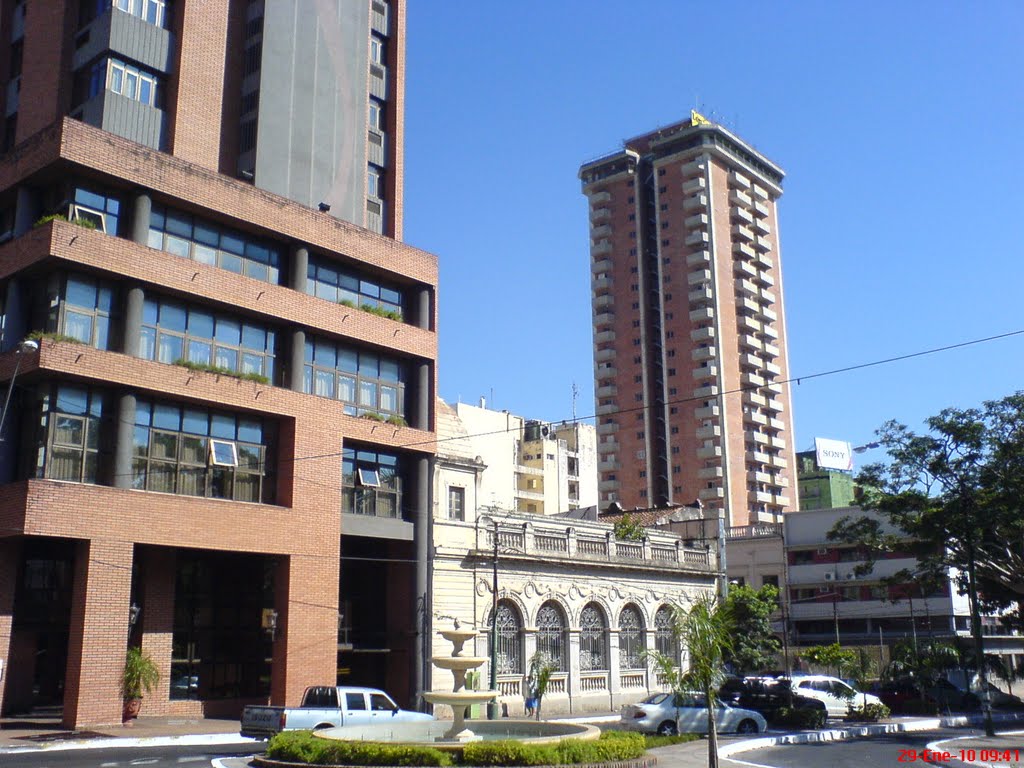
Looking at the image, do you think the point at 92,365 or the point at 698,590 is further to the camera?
the point at 698,590

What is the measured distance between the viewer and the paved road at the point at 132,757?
2219 centimetres

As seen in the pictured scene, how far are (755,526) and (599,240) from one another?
140ft

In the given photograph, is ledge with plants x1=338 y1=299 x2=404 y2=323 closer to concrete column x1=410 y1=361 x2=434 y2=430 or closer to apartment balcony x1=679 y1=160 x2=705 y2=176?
concrete column x1=410 y1=361 x2=434 y2=430

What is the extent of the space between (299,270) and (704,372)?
67.5 meters

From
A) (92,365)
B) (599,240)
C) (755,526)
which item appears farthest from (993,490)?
(599,240)

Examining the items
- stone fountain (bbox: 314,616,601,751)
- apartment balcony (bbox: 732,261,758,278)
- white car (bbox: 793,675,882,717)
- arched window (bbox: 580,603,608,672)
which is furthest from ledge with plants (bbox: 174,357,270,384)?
apartment balcony (bbox: 732,261,758,278)

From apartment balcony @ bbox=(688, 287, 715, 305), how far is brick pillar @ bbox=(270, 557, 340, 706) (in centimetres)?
7062

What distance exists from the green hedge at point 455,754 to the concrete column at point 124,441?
1506 cm

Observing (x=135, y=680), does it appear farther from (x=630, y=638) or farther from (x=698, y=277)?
(x=698, y=277)

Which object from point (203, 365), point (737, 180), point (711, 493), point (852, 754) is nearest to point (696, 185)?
point (737, 180)

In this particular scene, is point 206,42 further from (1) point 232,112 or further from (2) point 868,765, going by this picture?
(2) point 868,765

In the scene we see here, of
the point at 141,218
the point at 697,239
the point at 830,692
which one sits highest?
the point at 697,239

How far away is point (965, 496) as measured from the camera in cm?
4078

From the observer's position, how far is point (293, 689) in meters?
35.8
